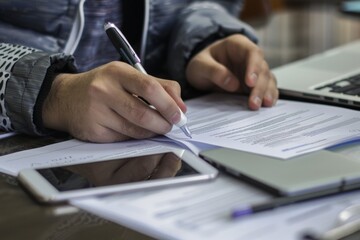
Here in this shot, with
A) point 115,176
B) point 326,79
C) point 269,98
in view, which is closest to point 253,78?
point 269,98

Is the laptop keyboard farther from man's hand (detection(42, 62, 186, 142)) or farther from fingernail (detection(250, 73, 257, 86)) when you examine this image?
man's hand (detection(42, 62, 186, 142))

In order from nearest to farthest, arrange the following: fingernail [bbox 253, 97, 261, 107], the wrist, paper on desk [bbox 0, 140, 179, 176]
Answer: paper on desk [bbox 0, 140, 179, 176]
the wrist
fingernail [bbox 253, 97, 261, 107]

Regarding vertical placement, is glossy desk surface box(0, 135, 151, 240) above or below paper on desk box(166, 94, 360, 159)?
above

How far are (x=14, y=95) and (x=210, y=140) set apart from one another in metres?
0.25

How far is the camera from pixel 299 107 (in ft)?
2.81

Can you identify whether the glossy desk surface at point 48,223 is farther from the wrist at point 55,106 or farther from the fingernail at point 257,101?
the fingernail at point 257,101

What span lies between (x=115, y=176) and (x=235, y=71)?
445 millimetres

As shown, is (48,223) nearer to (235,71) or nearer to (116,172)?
(116,172)

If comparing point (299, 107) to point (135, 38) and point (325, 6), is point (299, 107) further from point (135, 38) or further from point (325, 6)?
point (325, 6)

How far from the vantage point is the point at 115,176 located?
0.60 m

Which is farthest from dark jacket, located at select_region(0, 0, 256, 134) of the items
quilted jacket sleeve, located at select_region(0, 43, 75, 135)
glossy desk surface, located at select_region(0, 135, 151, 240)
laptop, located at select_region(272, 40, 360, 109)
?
glossy desk surface, located at select_region(0, 135, 151, 240)

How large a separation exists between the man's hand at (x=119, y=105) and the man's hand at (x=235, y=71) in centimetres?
20

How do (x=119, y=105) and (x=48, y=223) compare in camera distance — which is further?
(x=119, y=105)

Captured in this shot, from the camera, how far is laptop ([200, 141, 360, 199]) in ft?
1.77
